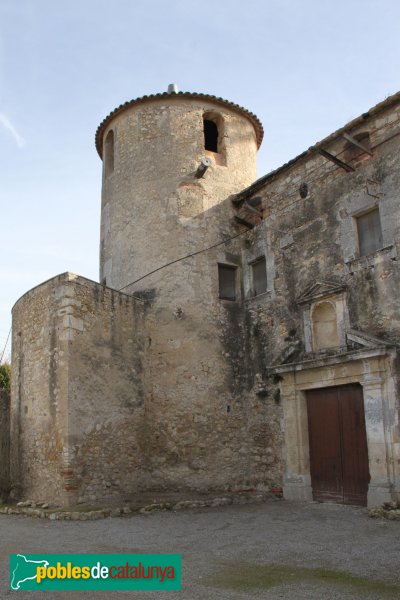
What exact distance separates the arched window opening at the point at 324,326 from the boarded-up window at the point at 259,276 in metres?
1.87

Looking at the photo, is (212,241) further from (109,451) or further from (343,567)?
(343,567)

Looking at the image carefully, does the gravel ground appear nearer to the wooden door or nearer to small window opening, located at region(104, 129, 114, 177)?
the wooden door

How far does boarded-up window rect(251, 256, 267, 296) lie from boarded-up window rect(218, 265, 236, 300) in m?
0.50

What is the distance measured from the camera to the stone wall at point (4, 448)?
11.9 meters

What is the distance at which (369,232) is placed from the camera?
10188 millimetres

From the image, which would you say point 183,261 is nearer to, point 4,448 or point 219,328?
point 219,328

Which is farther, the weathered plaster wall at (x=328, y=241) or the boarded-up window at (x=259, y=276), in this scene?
the boarded-up window at (x=259, y=276)

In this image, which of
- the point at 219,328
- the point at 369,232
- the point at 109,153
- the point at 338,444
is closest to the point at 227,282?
the point at 219,328

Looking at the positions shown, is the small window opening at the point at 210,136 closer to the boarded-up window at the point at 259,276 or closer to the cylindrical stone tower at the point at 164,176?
the cylindrical stone tower at the point at 164,176

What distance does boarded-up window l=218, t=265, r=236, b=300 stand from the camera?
12.8 m

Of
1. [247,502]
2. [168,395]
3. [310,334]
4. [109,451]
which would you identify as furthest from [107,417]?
[310,334]

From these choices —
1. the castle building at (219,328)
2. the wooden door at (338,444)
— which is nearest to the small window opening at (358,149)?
the castle building at (219,328)

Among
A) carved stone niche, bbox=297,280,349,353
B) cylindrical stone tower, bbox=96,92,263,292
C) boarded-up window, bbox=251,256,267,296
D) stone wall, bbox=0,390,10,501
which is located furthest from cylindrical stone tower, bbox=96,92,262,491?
stone wall, bbox=0,390,10,501

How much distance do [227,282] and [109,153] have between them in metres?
4.72
